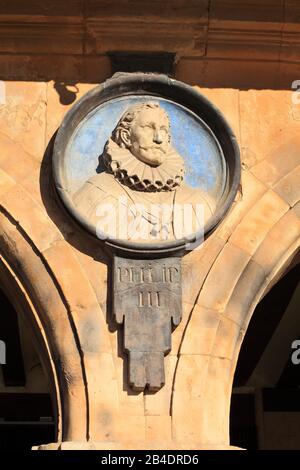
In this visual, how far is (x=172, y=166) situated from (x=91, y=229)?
0.61 metres

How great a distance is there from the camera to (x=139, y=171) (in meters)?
5.78

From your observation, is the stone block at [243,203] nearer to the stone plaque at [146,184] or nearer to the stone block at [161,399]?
the stone plaque at [146,184]

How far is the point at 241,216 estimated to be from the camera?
5840 mm

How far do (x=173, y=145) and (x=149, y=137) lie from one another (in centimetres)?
19

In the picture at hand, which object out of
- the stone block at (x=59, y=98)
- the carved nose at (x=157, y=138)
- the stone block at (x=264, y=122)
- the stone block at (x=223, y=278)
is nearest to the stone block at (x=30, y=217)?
the stone block at (x=59, y=98)

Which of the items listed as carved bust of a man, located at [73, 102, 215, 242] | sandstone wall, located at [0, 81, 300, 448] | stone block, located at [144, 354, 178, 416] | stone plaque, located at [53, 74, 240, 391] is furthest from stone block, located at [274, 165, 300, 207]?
stone block, located at [144, 354, 178, 416]

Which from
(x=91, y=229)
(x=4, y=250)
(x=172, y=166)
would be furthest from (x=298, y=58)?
(x=4, y=250)

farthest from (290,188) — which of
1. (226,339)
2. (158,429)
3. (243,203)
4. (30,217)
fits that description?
(158,429)

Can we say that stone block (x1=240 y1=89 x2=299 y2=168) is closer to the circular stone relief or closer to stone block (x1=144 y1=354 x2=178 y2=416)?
the circular stone relief

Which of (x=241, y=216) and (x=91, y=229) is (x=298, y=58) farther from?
(x=91, y=229)

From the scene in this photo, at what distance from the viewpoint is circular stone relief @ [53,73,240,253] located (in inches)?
224

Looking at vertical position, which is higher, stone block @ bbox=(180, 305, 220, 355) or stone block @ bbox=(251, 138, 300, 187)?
stone block @ bbox=(251, 138, 300, 187)

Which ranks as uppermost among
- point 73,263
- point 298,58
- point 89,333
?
point 298,58

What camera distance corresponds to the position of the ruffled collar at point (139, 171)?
18.9ft
